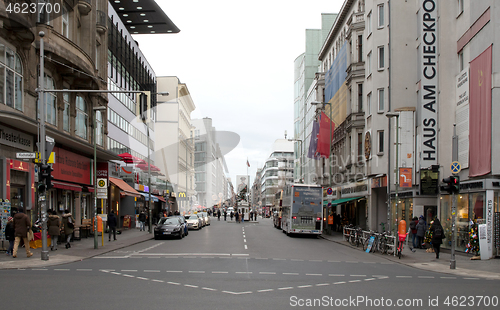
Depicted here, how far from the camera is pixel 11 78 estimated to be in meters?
21.0

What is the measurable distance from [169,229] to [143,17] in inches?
1359

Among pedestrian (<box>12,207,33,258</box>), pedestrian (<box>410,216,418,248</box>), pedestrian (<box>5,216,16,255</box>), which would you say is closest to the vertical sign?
pedestrian (<box>410,216,418,248</box>)

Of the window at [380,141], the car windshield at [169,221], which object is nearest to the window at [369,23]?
the window at [380,141]

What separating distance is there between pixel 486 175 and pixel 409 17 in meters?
15.6

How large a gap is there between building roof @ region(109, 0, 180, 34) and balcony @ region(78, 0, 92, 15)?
22.7 meters

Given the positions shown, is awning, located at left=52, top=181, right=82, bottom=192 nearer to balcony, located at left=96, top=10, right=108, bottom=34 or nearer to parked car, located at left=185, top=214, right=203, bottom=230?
balcony, located at left=96, top=10, right=108, bottom=34

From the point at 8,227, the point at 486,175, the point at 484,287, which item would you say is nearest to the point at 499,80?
the point at 486,175

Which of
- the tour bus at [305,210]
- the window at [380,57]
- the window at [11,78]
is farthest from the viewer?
the window at [380,57]

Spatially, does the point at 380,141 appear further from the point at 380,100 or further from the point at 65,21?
the point at 65,21

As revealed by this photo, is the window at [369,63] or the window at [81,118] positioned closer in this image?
the window at [81,118]

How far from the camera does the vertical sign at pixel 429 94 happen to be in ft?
83.6

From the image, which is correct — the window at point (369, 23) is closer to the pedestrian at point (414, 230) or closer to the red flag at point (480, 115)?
the red flag at point (480, 115)

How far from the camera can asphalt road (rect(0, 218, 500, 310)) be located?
9.34m

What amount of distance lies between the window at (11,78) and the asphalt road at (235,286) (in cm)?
839
